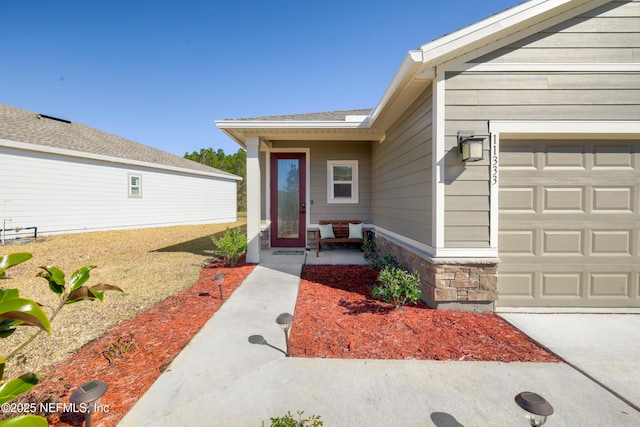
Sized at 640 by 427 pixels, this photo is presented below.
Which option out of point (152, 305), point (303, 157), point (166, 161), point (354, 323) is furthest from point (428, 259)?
point (166, 161)

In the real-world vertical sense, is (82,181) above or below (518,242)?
above

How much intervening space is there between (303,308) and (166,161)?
1447 cm

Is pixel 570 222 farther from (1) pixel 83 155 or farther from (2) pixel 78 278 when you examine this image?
(1) pixel 83 155

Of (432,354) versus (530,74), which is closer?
(432,354)

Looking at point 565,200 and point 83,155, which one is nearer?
point 565,200

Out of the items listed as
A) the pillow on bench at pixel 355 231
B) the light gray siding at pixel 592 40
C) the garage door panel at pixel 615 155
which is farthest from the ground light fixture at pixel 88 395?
the pillow on bench at pixel 355 231

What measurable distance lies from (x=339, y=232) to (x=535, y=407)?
5760 millimetres

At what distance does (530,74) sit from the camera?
3311 millimetres

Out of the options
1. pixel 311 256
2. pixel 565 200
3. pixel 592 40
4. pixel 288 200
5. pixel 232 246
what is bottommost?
pixel 311 256

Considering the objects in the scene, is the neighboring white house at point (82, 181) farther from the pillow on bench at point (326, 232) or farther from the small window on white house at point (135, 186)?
the pillow on bench at point (326, 232)

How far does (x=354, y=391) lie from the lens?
6.58 feet

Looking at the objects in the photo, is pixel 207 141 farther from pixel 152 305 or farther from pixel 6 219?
pixel 152 305

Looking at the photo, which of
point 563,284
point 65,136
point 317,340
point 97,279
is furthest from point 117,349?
point 65,136

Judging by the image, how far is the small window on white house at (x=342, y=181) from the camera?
7152mm
